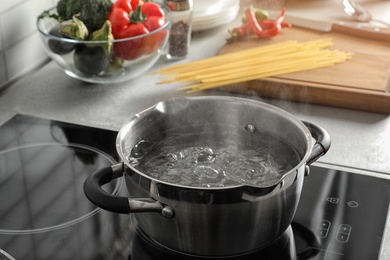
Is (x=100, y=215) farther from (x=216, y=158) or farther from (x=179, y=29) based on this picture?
(x=179, y=29)

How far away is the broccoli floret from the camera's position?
127cm

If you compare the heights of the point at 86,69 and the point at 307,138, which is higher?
the point at 307,138

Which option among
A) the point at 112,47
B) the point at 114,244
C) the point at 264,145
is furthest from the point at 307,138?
the point at 112,47

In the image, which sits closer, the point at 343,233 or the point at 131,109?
the point at 343,233

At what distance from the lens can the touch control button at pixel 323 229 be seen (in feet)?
2.86

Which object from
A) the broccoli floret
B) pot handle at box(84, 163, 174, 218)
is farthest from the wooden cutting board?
pot handle at box(84, 163, 174, 218)

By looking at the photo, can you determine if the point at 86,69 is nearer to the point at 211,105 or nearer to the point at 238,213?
the point at 211,105

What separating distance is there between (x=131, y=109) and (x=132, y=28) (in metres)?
0.17

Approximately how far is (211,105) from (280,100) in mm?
359

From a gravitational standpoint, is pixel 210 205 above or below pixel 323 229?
above

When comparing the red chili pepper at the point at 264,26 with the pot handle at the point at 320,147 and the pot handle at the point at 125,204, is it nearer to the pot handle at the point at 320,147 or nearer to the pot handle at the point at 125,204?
the pot handle at the point at 320,147

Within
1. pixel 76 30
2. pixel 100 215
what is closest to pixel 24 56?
pixel 76 30

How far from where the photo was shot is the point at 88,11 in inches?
50.1

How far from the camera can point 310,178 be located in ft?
3.27
